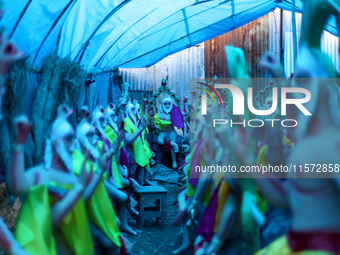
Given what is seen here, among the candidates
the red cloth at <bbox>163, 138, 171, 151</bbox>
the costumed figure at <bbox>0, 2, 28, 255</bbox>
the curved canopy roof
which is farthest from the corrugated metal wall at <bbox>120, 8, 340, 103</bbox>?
the costumed figure at <bbox>0, 2, 28, 255</bbox>

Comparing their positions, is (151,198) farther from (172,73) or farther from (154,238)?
(172,73)

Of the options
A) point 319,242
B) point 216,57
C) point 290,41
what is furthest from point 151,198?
point 216,57

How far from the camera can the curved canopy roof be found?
336 centimetres

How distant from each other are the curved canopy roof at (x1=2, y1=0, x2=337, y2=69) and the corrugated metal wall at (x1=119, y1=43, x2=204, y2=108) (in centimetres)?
59

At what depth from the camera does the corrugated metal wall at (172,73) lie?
11.4m

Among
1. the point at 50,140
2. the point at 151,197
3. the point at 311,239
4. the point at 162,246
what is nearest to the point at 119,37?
the point at 151,197

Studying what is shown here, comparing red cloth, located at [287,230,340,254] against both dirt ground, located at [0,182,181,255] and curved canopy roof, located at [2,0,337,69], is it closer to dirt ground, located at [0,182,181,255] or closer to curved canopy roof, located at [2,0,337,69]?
curved canopy roof, located at [2,0,337,69]

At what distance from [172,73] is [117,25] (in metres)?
5.71

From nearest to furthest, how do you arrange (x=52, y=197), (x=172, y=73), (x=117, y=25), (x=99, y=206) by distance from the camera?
(x=52, y=197) → (x=99, y=206) → (x=117, y=25) → (x=172, y=73)

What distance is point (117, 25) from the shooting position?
20.0 feet

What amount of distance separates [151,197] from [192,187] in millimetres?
2025

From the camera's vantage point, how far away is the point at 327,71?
1405 mm

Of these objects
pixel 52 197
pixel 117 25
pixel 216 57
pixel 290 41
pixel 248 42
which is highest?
pixel 248 42

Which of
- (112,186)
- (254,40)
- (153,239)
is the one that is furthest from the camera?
(254,40)
